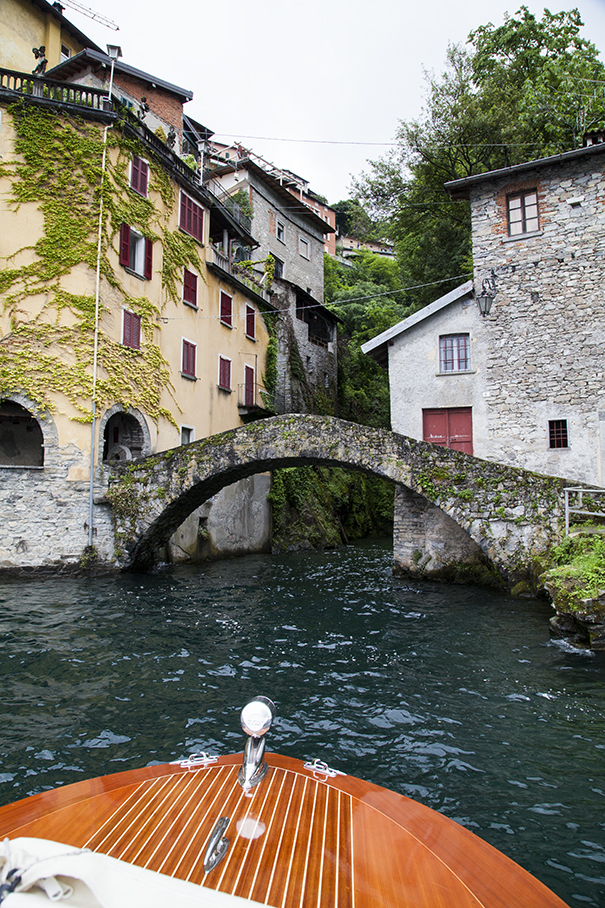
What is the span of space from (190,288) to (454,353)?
8.52 m

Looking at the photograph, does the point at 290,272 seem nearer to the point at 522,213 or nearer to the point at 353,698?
the point at 522,213

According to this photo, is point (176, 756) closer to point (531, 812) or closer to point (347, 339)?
point (531, 812)

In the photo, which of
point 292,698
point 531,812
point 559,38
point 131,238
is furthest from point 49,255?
point 559,38

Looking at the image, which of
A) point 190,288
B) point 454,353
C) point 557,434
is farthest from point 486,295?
point 190,288

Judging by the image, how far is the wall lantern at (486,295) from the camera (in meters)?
13.8

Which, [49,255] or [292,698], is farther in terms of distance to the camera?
[49,255]

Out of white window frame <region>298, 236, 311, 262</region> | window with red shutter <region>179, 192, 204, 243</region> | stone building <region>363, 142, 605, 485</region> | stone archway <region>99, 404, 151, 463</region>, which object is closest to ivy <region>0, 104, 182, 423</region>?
stone archway <region>99, 404, 151, 463</region>

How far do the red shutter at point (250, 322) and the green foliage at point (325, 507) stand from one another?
215 inches

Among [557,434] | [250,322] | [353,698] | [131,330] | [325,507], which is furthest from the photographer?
[325,507]

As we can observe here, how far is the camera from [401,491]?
13305 millimetres

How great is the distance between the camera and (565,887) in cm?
306

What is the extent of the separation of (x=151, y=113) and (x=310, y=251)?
11.3m

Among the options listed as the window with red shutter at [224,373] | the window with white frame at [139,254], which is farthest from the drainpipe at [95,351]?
the window with red shutter at [224,373]

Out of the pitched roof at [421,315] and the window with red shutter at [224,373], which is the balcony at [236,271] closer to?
the window with red shutter at [224,373]
